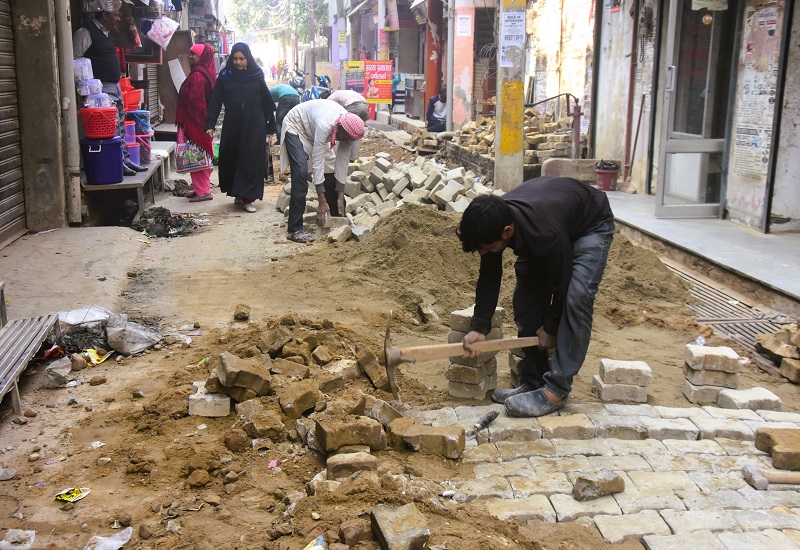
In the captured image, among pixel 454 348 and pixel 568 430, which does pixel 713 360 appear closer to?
pixel 568 430

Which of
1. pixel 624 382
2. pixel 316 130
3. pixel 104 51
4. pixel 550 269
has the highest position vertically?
pixel 104 51

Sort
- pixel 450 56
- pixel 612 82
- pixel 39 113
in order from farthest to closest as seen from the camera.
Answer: pixel 450 56, pixel 612 82, pixel 39 113

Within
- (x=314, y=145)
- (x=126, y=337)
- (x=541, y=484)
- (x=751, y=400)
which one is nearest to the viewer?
(x=541, y=484)

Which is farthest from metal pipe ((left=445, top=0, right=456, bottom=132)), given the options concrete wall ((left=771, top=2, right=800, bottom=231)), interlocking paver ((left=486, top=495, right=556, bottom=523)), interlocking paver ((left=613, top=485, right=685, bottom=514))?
interlocking paver ((left=486, top=495, right=556, bottom=523))

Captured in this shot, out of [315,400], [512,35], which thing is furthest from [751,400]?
[512,35]

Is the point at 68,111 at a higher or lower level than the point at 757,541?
higher

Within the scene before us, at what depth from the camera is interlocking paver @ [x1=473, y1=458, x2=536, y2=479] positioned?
3.54m

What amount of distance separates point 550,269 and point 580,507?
1.19 m

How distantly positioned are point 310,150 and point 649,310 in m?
4.15

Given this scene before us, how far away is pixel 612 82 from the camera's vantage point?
1214cm

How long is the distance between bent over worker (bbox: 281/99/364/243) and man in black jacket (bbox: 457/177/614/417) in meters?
4.43

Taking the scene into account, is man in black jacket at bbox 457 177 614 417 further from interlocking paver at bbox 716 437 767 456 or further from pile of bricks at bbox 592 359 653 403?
interlocking paver at bbox 716 437 767 456

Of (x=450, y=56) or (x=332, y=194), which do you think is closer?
(x=332, y=194)

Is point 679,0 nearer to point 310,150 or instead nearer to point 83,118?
point 310,150
